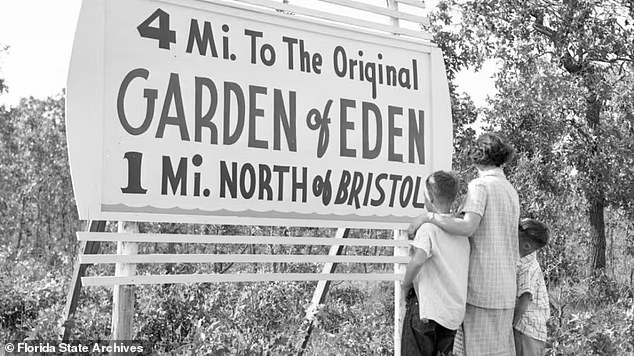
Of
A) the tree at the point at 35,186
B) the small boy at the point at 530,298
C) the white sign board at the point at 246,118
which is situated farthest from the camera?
the tree at the point at 35,186

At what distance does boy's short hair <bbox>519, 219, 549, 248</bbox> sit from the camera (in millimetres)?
3711

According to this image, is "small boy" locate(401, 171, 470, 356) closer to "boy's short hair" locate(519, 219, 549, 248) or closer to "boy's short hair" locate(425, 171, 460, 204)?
"boy's short hair" locate(425, 171, 460, 204)

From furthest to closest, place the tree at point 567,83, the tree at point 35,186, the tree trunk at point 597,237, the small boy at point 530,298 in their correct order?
the tree at point 35,186 < the tree trunk at point 597,237 < the tree at point 567,83 < the small boy at point 530,298

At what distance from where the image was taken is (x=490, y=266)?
345 cm

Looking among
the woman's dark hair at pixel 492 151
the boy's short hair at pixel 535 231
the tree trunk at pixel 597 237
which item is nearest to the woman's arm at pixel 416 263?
the woman's dark hair at pixel 492 151

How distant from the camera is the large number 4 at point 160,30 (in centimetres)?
355

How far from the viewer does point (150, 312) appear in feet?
17.3

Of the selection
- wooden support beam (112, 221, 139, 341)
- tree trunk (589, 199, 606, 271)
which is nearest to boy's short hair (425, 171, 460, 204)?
wooden support beam (112, 221, 139, 341)

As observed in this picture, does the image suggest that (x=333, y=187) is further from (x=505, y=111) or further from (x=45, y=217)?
(x=45, y=217)

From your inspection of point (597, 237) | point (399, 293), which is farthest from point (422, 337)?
point (597, 237)

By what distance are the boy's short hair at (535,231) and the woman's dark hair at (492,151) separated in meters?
0.38

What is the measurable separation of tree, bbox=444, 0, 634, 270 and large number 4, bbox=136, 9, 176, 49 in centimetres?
557

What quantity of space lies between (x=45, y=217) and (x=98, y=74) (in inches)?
560

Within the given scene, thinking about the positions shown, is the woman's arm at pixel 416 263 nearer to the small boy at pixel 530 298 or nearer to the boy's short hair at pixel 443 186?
the boy's short hair at pixel 443 186
